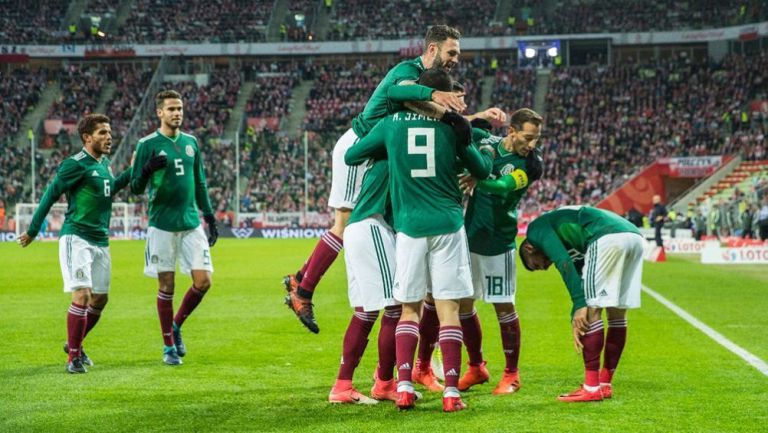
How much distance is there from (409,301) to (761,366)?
4185mm

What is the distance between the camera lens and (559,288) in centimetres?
2084

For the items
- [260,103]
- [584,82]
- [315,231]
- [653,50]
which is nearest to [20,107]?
[260,103]

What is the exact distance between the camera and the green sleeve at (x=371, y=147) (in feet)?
24.6

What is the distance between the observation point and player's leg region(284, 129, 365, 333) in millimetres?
8648

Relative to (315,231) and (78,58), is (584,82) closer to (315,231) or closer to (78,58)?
(315,231)

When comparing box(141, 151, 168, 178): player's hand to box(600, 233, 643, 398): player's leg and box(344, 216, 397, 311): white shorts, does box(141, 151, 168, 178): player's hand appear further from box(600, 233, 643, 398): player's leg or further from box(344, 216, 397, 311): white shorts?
box(600, 233, 643, 398): player's leg

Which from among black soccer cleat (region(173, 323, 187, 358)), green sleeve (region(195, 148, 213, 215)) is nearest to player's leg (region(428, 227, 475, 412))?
green sleeve (region(195, 148, 213, 215))

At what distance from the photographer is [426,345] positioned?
895cm

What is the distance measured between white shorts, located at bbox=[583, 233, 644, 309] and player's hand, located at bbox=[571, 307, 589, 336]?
0.63ft

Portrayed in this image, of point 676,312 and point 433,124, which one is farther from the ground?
point 433,124

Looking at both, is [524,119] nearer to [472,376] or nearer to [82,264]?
[472,376]

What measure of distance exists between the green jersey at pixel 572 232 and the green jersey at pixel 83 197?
176 inches

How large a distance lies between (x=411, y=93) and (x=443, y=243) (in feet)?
3.50

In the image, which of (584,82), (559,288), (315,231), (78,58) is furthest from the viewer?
(78,58)
